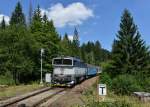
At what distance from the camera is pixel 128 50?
64.7 meters

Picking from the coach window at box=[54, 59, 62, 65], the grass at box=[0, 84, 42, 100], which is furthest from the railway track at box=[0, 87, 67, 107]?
the coach window at box=[54, 59, 62, 65]

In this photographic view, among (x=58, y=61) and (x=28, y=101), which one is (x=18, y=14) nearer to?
(x=58, y=61)

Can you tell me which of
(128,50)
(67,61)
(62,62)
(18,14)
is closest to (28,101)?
(67,61)

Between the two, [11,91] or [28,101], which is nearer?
Result: [28,101]

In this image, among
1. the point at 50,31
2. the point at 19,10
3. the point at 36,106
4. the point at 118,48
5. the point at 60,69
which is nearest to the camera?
the point at 36,106

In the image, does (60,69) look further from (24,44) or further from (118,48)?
(118,48)

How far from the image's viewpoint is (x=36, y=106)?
2019 cm

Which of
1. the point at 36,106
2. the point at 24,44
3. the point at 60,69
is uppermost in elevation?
the point at 24,44

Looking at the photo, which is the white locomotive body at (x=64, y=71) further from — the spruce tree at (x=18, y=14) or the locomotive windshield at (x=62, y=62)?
the spruce tree at (x=18, y=14)

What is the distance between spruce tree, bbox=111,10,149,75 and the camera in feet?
201

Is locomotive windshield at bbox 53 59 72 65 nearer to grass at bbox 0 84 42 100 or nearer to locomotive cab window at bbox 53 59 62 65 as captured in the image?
locomotive cab window at bbox 53 59 62 65

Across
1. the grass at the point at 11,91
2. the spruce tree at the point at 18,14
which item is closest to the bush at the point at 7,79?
the grass at the point at 11,91

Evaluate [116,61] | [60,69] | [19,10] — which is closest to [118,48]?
[116,61]

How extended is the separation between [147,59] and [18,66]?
1007 inches
